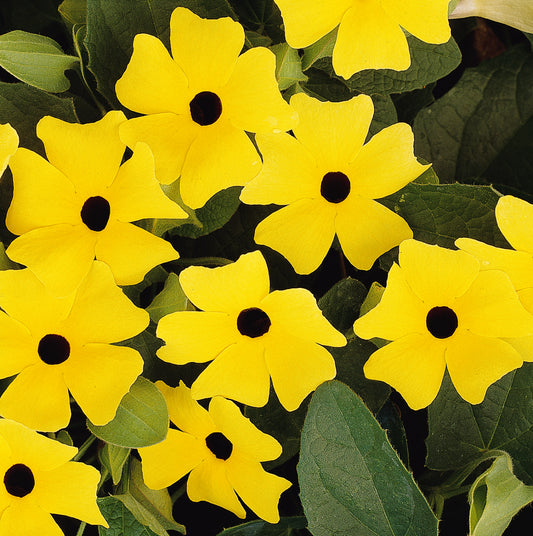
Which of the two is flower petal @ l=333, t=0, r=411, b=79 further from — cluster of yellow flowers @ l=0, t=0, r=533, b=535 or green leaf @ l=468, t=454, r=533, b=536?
green leaf @ l=468, t=454, r=533, b=536

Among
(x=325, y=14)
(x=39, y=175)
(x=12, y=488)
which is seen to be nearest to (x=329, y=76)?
(x=325, y=14)

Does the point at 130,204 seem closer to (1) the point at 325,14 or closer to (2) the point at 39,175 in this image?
(2) the point at 39,175

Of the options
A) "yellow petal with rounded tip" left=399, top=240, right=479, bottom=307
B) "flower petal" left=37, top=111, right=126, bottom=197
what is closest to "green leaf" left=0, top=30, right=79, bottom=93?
"flower petal" left=37, top=111, right=126, bottom=197

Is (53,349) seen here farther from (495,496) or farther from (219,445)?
(495,496)

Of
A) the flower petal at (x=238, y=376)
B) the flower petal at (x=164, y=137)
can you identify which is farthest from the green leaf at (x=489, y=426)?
the flower petal at (x=164, y=137)

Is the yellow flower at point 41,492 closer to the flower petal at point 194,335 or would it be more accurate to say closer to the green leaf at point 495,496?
the flower petal at point 194,335
